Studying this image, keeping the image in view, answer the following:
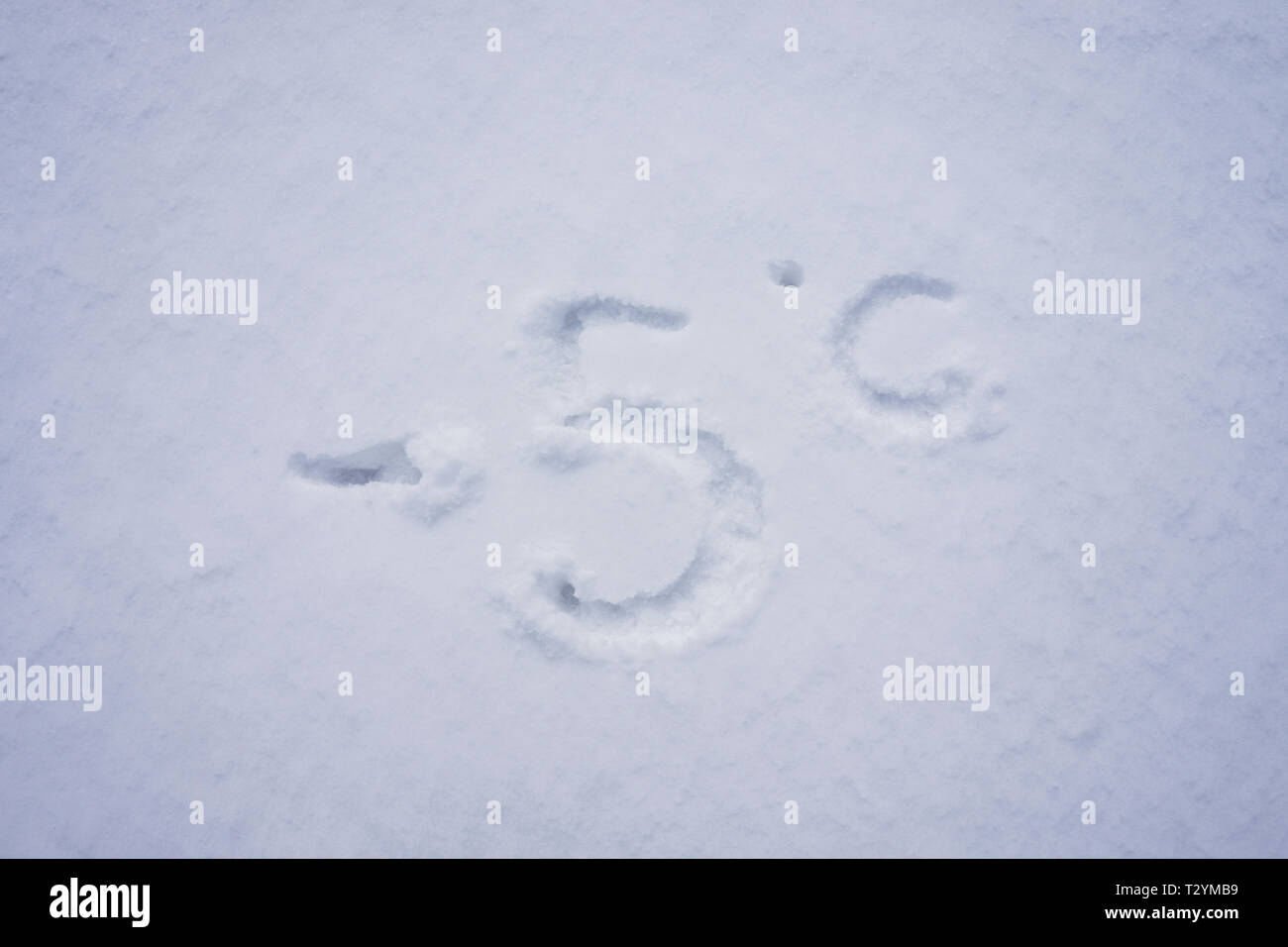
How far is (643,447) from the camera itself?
40.4 inches

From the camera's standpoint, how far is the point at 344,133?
1.05 metres

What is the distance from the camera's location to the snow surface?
1.01m

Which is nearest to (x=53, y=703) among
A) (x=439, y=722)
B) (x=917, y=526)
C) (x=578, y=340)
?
(x=439, y=722)

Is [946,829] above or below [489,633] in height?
below

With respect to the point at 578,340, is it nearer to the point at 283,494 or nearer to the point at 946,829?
the point at 283,494

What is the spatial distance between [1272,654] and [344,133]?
1.17m

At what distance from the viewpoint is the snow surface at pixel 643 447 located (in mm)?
1015

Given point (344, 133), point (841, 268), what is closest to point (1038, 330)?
point (841, 268)

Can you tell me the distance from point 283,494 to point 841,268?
658 mm

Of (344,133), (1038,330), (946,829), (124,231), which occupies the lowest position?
(946,829)

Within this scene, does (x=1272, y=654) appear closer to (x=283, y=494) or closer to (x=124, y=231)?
(x=283, y=494)

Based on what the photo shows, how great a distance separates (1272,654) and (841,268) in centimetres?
64

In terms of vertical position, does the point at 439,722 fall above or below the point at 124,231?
below

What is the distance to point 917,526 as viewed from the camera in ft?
3.40
